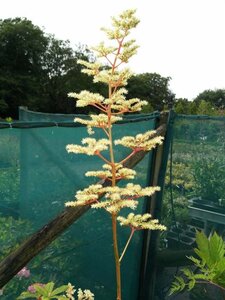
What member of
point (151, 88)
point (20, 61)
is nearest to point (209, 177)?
point (20, 61)

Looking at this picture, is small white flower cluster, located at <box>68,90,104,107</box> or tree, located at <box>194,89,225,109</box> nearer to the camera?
small white flower cluster, located at <box>68,90,104,107</box>

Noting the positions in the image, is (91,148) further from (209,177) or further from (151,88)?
(151,88)

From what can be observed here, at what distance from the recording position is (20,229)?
1.85 metres

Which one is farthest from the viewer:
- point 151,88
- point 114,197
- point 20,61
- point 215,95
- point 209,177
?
point 215,95

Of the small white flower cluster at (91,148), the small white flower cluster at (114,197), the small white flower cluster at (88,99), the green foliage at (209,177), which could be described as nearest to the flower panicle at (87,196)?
the small white flower cluster at (114,197)

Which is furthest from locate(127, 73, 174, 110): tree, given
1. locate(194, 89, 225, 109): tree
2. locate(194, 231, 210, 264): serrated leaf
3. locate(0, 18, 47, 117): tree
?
locate(194, 231, 210, 264): serrated leaf

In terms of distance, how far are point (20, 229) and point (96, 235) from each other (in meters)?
0.60

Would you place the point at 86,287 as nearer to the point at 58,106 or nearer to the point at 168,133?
the point at 168,133

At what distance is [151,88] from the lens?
48406 mm

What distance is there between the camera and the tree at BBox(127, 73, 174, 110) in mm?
44662

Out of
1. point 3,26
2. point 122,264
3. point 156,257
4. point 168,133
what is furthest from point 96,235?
point 3,26

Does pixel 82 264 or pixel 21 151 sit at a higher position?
pixel 21 151

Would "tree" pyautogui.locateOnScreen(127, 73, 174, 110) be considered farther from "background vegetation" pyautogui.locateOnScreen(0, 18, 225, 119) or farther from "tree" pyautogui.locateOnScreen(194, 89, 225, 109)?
"tree" pyautogui.locateOnScreen(194, 89, 225, 109)

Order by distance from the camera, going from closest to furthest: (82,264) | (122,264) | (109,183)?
(109,183)
(82,264)
(122,264)
